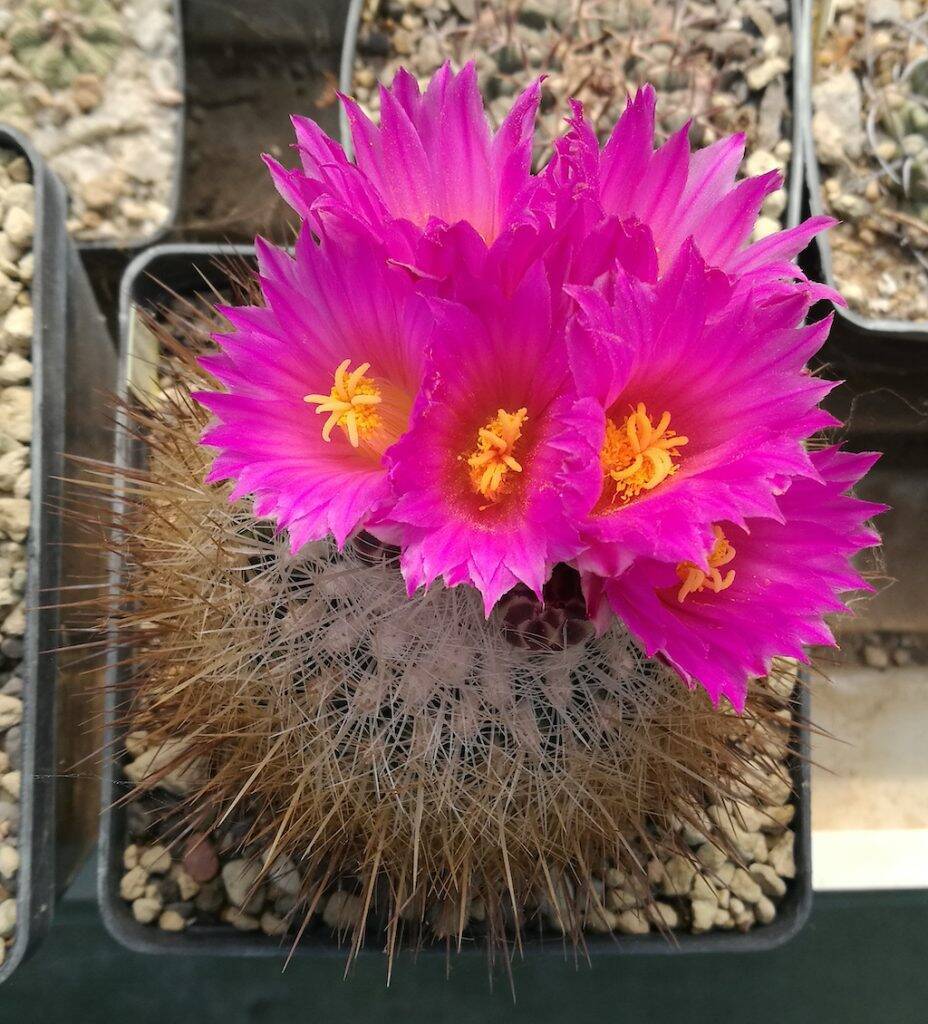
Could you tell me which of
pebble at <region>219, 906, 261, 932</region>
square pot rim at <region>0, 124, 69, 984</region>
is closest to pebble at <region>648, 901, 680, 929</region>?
pebble at <region>219, 906, 261, 932</region>

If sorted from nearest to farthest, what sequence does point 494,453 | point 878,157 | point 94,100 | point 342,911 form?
point 494,453 → point 342,911 → point 878,157 → point 94,100

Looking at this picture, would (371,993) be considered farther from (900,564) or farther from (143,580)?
(900,564)

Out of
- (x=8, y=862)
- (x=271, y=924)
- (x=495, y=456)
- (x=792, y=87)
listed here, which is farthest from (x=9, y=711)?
(x=792, y=87)

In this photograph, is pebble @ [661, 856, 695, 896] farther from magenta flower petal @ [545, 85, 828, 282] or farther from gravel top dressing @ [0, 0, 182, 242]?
gravel top dressing @ [0, 0, 182, 242]

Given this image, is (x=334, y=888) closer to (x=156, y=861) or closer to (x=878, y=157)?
(x=156, y=861)

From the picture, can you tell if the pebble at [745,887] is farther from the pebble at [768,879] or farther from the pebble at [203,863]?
the pebble at [203,863]

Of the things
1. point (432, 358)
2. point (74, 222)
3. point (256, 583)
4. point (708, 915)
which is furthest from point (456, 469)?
point (74, 222)

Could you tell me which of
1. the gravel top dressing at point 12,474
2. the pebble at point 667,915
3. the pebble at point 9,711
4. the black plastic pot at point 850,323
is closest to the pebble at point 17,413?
the gravel top dressing at point 12,474
